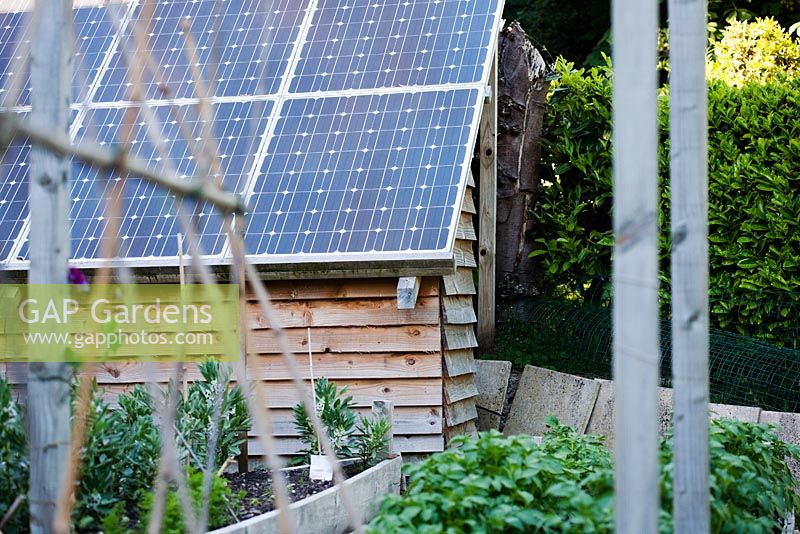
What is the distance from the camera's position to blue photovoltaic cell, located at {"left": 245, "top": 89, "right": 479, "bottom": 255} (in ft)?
19.7

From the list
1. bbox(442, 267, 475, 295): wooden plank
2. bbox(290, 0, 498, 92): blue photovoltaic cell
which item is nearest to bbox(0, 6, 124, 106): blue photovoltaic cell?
bbox(290, 0, 498, 92): blue photovoltaic cell

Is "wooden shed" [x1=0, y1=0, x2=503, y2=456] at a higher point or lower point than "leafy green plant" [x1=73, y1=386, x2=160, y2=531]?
higher

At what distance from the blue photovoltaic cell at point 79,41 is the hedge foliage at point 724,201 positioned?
402 centimetres

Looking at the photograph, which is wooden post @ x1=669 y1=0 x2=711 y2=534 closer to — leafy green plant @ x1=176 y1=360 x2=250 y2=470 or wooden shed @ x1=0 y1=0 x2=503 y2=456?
leafy green plant @ x1=176 y1=360 x2=250 y2=470

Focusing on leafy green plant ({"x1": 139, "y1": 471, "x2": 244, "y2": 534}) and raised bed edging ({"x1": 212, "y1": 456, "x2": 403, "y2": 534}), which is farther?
raised bed edging ({"x1": 212, "y1": 456, "x2": 403, "y2": 534})

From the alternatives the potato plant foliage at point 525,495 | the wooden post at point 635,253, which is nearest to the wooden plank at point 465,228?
the potato plant foliage at point 525,495

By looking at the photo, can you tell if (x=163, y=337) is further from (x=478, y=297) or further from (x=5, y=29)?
(x=5, y=29)

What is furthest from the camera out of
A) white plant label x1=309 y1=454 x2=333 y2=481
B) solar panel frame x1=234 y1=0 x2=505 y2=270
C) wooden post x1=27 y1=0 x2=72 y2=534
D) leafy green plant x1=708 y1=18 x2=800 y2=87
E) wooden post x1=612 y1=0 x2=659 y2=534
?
leafy green plant x1=708 y1=18 x2=800 y2=87

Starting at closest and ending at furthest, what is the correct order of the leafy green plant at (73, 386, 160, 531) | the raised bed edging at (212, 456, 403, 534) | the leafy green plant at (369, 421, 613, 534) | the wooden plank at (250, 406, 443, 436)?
the leafy green plant at (369, 421, 613, 534) < the leafy green plant at (73, 386, 160, 531) < the raised bed edging at (212, 456, 403, 534) < the wooden plank at (250, 406, 443, 436)

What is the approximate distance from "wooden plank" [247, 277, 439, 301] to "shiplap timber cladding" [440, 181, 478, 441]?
16 centimetres

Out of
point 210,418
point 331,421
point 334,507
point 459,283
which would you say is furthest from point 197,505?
point 459,283

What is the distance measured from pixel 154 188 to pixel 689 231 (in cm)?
451

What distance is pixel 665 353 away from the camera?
7.55m

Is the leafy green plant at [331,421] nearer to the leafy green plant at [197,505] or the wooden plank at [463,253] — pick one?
the leafy green plant at [197,505]
